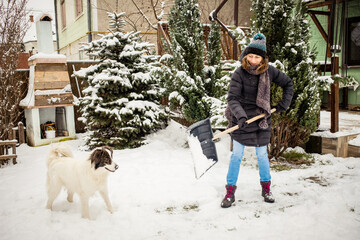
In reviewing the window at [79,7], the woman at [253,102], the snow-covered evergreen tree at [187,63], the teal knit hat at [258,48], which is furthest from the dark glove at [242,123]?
the window at [79,7]

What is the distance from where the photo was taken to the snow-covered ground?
2.76 meters

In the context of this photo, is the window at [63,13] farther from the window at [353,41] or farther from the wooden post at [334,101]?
the wooden post at [334,101]

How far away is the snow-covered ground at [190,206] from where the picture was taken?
2.76 metres

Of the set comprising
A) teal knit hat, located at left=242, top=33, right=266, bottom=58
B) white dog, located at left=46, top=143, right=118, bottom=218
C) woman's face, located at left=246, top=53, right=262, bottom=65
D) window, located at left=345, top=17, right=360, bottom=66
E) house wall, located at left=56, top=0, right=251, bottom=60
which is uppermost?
house wall, located at left=56, top=0, right=251, bottom=60

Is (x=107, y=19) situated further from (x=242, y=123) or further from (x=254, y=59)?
(x=242, y=123)

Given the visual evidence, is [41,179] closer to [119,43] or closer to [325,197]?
[119,43]

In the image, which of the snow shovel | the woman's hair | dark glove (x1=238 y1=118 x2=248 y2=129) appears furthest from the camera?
the snow shovel

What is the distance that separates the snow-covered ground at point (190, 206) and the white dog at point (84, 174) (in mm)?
258

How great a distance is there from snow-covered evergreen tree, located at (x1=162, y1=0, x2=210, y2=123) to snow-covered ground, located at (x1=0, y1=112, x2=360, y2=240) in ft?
4.45

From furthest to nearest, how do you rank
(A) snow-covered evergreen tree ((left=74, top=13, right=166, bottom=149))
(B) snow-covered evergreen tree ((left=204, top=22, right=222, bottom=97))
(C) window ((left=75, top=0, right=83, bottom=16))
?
(C) window ((left=75, top=0, right=83, bottom=16))
(A) snow-covered evergreen tree ((left=74, top=13, right=166, bottom=149))
(B) snow-covered evergreen tree ((left=204, top=22, right=222, bottom=97))

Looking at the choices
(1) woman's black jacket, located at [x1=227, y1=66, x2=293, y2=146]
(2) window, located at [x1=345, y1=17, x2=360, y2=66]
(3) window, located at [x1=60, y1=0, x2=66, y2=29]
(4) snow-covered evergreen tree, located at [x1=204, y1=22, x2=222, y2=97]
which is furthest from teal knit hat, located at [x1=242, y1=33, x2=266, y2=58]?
(3) window, located at [x1=60, y1=0, x2=66, y2=29]

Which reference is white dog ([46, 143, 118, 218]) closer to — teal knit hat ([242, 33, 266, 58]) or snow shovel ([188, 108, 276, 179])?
snow shovel ([188, 108, 276, 179])

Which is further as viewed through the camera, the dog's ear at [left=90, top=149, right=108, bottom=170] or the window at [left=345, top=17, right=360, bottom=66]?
the window at [left=345, top=17, right=360, bottom=66]

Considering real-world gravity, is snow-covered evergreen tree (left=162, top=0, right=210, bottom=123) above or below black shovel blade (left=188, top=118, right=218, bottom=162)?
above
